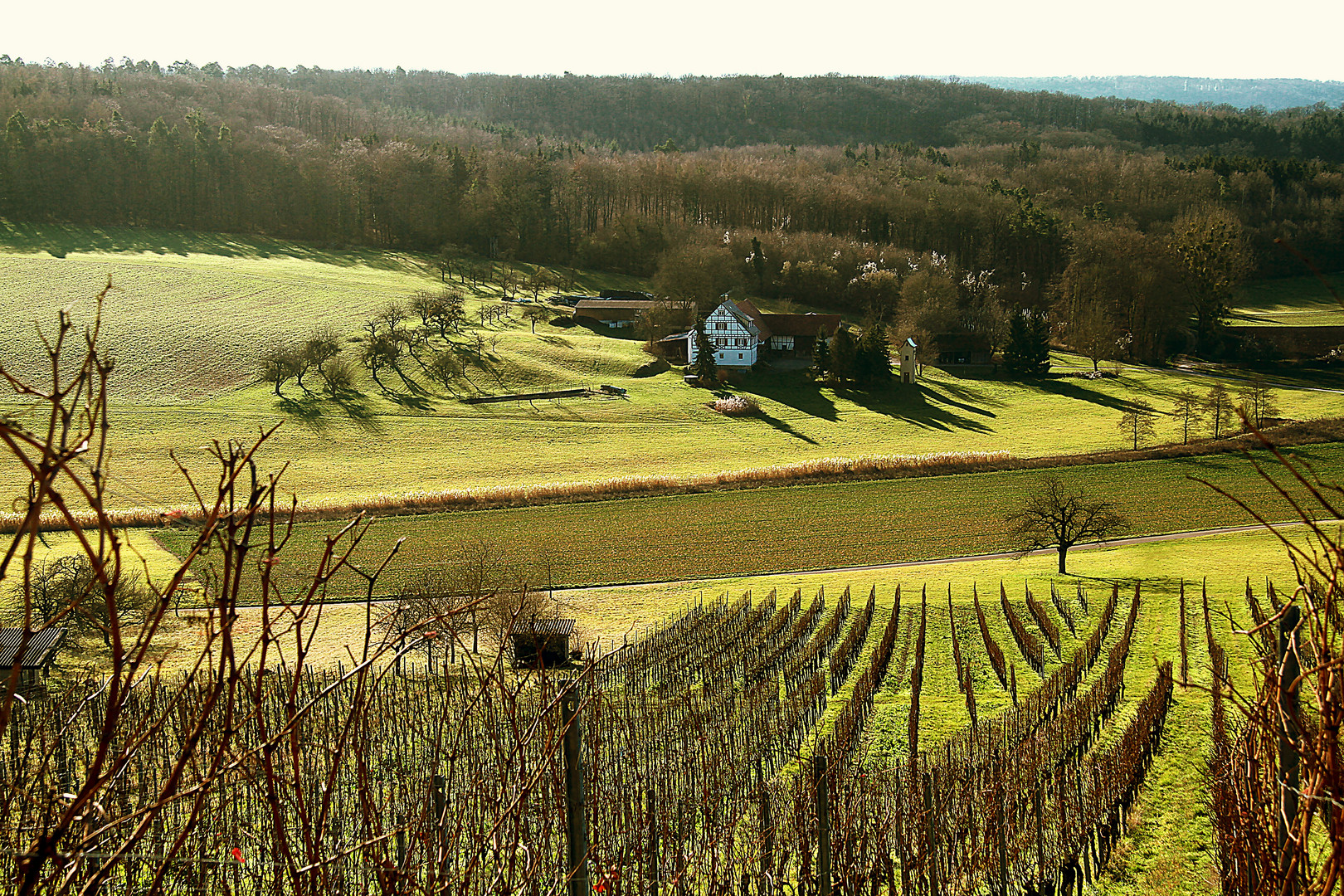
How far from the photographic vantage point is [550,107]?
185m

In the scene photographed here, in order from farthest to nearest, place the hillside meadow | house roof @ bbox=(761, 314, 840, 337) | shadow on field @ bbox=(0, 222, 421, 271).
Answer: shadow on field @ bbox=(0, 222, 421, 271)
house roof @ bbox=(761, 314, 840, 337)
the hillside meadow

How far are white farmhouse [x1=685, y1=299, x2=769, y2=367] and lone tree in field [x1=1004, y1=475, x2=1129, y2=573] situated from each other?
90.2 ft

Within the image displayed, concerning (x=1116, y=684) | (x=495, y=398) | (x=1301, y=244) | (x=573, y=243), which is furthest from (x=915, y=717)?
(x=1301, y=244)

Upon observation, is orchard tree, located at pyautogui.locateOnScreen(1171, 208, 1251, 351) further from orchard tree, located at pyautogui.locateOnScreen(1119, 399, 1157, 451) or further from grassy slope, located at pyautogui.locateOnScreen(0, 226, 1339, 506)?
orchard tree, located at pyautogui.locateOnScreen(1119, 399, 1157, 451)

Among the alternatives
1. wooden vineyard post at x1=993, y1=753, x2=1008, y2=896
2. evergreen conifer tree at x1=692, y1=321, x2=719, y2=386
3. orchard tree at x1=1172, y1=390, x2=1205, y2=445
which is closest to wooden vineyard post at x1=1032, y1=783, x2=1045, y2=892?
wooden vineyard post at x1=993, y1=753, x2=1008, y2=896

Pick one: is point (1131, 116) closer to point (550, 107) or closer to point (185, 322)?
point (550, 107)

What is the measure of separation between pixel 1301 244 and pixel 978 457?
6026 cm

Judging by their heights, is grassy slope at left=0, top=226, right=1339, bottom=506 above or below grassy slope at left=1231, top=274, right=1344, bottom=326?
below

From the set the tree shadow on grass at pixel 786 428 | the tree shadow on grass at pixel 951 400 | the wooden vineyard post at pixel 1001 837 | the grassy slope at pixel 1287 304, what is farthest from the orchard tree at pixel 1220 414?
the wooden vineyard post at pixel 1001 837

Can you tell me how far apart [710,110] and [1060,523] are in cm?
16347

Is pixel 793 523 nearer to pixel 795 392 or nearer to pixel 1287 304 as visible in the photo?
pixel 795 392

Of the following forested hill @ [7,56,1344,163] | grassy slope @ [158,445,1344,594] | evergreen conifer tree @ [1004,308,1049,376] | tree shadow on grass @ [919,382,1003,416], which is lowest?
grassy slope @ [158,445,1344,594]

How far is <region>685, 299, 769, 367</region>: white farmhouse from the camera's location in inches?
2518

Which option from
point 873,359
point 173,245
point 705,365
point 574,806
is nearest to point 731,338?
point 705,365
